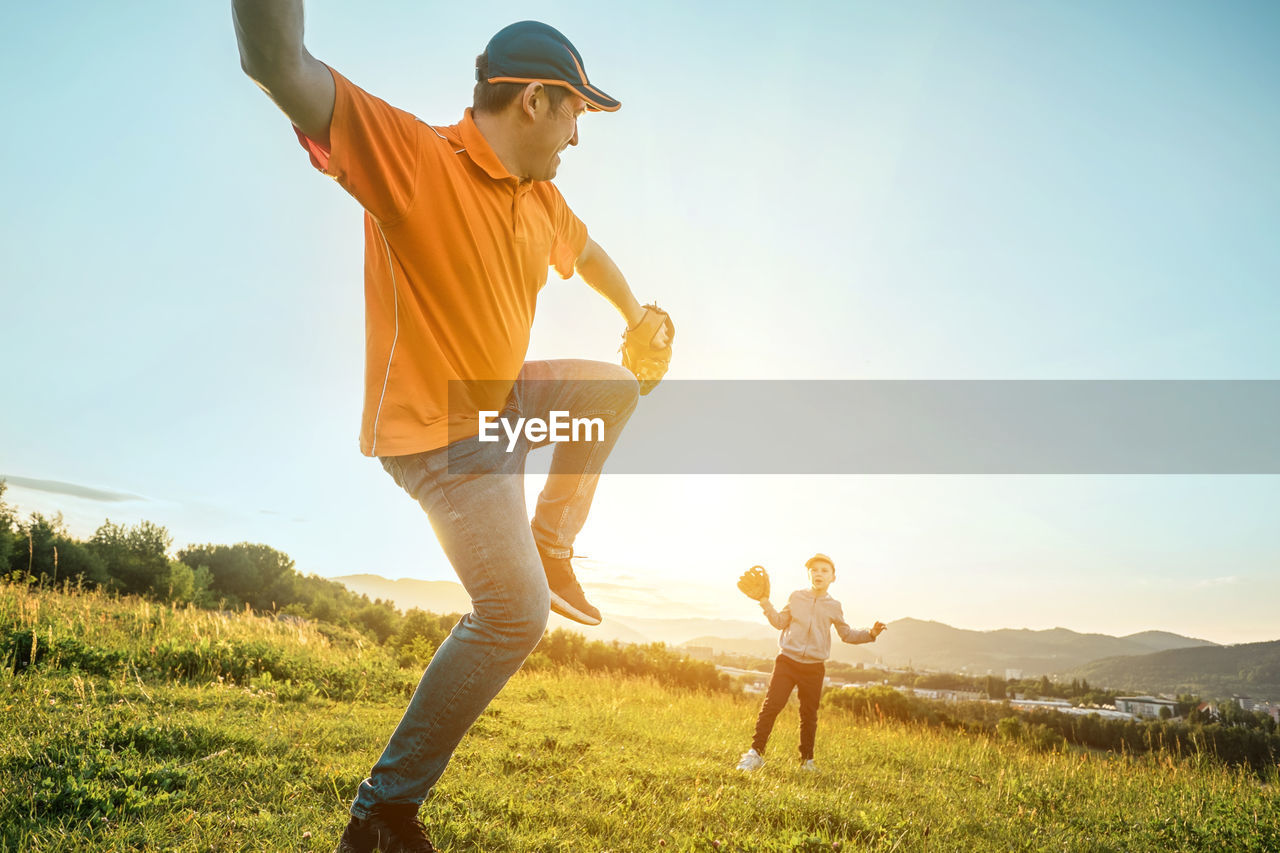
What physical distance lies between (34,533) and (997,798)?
44.6 m

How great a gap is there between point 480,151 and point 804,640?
7.07 metres

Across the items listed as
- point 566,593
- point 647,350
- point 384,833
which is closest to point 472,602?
point 566,593

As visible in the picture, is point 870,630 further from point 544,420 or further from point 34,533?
point 34,533

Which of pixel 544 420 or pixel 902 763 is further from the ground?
pixel 544 420

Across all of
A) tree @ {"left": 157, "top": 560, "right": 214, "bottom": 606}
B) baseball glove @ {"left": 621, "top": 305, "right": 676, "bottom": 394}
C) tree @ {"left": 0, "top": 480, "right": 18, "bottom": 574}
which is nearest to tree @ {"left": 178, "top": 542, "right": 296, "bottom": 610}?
tree @ {"left": 157, "top": 560, "right": 214, "bottom": 606}

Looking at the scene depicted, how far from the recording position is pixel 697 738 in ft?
26.2

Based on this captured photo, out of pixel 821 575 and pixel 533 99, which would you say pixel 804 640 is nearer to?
pixel 821 575

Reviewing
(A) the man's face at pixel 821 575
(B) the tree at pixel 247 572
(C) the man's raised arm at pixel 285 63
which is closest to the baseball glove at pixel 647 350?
(C) the man's raised arm at pixel 285 63

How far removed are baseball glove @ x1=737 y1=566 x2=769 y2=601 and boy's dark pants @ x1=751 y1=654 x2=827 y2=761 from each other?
39.0 inches

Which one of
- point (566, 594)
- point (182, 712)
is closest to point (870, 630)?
point (566, 594)

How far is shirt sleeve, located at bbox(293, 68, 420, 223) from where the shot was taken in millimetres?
1941

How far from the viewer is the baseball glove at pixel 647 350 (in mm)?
3379

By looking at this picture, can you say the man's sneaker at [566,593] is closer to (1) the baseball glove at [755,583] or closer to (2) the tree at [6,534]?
(1) the baseball glove at [755,583]

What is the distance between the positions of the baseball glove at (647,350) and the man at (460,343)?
2.88 ft
